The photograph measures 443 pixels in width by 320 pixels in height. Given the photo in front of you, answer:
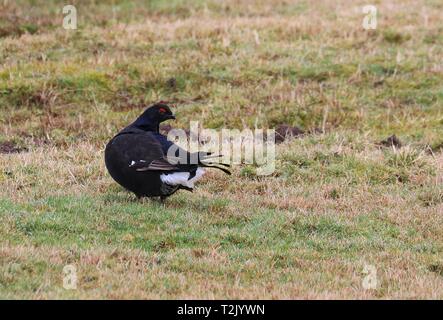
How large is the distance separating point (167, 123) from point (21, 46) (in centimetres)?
461

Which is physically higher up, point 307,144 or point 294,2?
point 294,2

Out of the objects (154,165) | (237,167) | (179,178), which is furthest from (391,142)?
(154,165)

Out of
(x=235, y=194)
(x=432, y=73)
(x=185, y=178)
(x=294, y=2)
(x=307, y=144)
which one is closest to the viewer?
(x=185, y=178)

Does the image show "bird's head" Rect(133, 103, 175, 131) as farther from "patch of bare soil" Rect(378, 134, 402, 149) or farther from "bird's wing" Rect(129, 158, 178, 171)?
"patch of bare soil" Rect(378, 134, 402, 149)

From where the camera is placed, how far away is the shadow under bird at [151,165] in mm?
9891

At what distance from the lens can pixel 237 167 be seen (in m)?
12.3

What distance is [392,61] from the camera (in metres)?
18.0

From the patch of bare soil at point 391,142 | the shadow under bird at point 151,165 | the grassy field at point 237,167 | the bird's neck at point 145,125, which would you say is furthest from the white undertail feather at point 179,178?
the patch of bare soil at point 391,142

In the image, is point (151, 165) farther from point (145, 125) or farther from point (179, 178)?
point (145, 125)

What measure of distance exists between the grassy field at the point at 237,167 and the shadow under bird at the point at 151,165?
0.29 m

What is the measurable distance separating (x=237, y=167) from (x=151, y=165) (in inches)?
102

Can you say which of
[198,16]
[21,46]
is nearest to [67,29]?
[21,46]

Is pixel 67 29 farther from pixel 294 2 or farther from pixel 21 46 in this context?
pixel 294 2

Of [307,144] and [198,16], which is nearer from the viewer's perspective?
[307,144]
